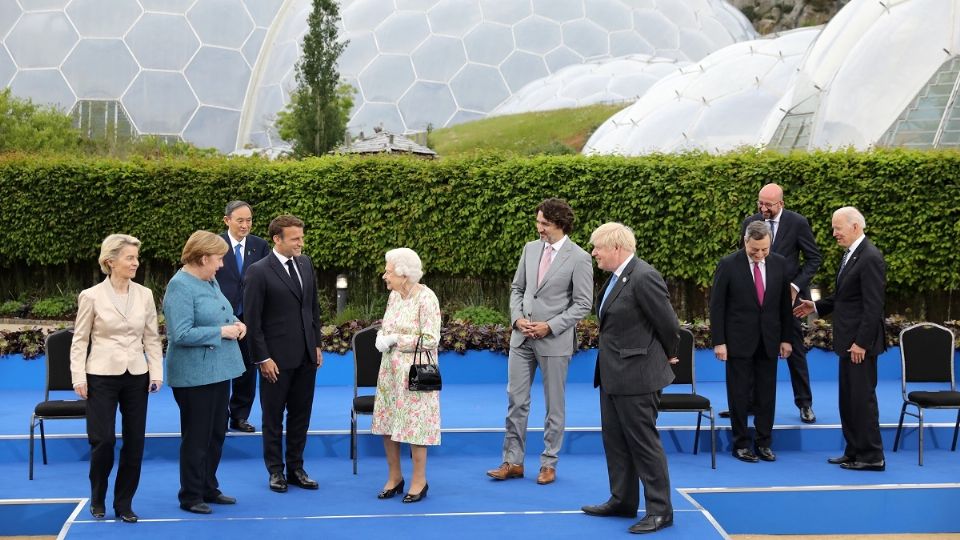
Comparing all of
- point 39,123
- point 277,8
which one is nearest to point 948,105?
point 39,123

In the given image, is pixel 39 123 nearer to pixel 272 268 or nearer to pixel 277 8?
pixel 277 8

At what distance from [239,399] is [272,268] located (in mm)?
1591

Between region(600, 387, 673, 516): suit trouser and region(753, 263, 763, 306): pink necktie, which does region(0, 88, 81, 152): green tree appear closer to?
region(753, 263, 763, 306): pink necktie

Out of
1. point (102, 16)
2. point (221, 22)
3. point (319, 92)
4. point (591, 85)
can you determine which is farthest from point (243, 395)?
point (102, 16)

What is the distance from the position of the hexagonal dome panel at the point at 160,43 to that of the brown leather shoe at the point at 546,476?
25.8 meters

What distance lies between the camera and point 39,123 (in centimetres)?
2369

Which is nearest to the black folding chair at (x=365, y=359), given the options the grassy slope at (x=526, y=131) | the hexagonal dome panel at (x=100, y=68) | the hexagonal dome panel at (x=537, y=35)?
the grassy slope at (x=526, y=131)

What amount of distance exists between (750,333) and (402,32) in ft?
76.1

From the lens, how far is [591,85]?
1084 inches

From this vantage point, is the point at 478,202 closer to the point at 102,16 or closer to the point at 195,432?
the point at 195,432

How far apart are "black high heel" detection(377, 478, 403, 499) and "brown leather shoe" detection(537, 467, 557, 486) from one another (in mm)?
937

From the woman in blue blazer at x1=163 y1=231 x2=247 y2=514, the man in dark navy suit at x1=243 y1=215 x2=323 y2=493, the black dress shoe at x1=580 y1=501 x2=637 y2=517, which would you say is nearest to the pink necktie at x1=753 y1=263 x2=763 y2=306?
the black dress shoe at x1=580 y1=501 x2=637 y2=517

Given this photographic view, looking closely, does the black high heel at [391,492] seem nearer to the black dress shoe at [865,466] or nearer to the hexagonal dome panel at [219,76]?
the black dress shoe at [865,466]

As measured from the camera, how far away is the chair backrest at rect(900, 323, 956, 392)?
25.1 feet
